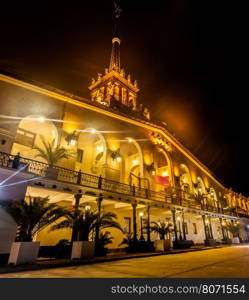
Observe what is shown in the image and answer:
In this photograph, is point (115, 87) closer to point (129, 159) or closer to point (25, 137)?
point (129, 159)

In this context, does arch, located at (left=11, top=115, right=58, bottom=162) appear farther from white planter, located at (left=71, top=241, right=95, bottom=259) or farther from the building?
white planter, located at (left=71, top=241, right=95, bottom=259)

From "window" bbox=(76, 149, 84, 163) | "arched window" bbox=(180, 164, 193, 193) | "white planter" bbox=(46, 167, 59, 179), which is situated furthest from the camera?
"arched window" bbox=(180, 164, 193, 193)

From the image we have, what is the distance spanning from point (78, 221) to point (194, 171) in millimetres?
24823

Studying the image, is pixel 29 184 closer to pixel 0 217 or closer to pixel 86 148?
pixel 0 217

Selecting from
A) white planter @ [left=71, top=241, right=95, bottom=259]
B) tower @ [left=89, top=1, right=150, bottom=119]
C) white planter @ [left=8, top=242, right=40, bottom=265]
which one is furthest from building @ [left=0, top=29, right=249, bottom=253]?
tower @ [left=89, top=1, right=150, bottom=119]

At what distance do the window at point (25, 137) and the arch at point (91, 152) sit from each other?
4339 millimetres

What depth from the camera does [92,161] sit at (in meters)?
20.5

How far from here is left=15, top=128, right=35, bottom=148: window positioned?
1716cm

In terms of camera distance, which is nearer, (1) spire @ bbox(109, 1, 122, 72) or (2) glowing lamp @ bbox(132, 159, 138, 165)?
(2) glowing lamp @ bbox(132, 159, 138, 165)

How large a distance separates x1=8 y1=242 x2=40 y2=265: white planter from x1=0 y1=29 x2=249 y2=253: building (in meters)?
1.01
